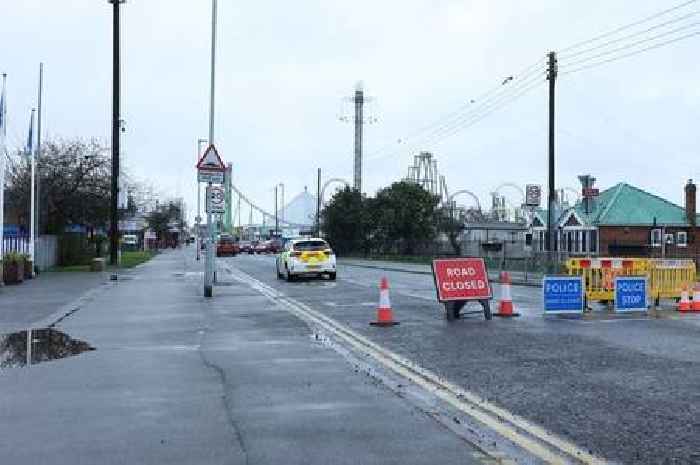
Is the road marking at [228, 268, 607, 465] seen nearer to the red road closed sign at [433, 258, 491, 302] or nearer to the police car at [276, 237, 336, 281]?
the red road closed sign at [433, 258, 491, 302]

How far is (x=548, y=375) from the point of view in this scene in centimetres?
952

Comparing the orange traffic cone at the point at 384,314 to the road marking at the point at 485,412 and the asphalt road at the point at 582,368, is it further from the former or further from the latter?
the road marking at the point at 485,412

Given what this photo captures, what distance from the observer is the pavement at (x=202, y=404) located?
623 cm

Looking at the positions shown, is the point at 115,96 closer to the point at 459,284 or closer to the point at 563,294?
the point at 459,284

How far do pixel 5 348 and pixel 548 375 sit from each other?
7604mm

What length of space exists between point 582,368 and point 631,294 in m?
7.96

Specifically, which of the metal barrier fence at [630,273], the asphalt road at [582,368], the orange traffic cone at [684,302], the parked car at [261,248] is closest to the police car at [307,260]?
the asphalt road at [582,368]

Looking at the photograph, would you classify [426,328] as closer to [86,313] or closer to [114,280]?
[86,313]

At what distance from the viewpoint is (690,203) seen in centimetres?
6019

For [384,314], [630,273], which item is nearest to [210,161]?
[384,314]

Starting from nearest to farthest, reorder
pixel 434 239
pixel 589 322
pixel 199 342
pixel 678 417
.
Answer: pixel 678 417, pixel 199 342, pixel 589 322, pixel 434 239

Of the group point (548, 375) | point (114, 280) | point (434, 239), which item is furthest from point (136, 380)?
point (434, 239)

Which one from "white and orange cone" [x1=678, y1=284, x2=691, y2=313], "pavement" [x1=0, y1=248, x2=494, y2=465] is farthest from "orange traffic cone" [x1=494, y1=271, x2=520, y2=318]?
"pavement" [x1=0, y1=248, x2=494, y2=465]

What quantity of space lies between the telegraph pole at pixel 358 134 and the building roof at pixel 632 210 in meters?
22.9
